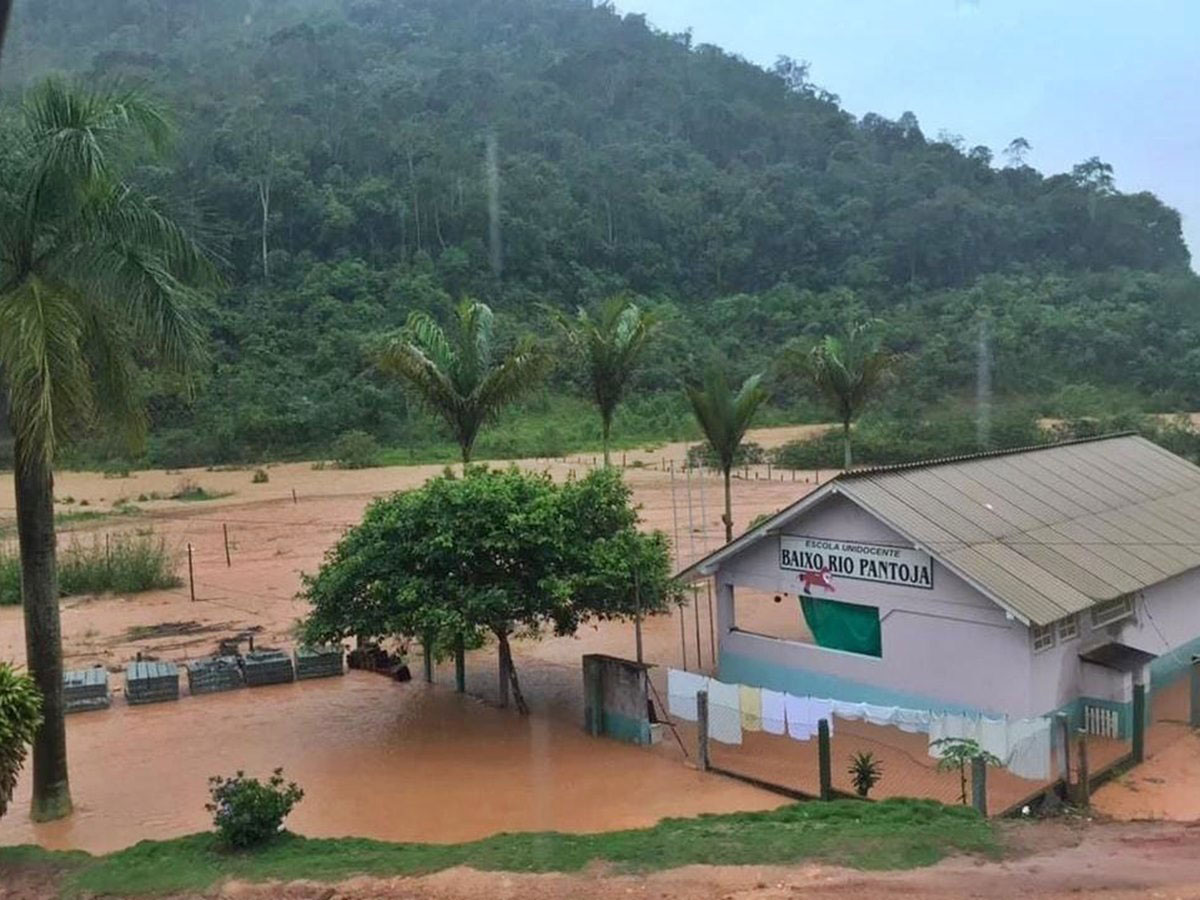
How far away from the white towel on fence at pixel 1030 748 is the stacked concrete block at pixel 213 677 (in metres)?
12.2

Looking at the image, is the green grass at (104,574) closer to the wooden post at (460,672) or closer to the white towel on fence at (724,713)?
the wooden post at (460,672)

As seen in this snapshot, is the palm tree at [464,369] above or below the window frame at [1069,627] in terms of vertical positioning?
above

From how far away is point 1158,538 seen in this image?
16.4 m

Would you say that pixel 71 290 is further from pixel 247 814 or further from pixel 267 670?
pixel 267 670

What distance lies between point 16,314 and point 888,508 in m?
10.2

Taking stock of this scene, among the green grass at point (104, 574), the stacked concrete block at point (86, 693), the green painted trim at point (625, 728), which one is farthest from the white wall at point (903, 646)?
the green grass at point (104, 574)

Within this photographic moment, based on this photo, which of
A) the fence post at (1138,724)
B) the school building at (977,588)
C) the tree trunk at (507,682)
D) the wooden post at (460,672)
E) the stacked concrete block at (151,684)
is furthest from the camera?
the stacked concrete block at (151,684)

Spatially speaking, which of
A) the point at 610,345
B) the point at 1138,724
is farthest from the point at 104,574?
the point at 1138,724

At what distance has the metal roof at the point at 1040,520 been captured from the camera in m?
13.7

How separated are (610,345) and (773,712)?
986 cm

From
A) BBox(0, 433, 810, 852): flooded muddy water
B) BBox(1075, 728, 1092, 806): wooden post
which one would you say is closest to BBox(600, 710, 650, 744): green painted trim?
BBox(0, 433, 810, 852): flooded muddy water

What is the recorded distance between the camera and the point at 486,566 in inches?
593

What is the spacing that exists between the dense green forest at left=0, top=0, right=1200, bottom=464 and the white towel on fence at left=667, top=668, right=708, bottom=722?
123ft

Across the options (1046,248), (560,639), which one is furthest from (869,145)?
(560,639)
